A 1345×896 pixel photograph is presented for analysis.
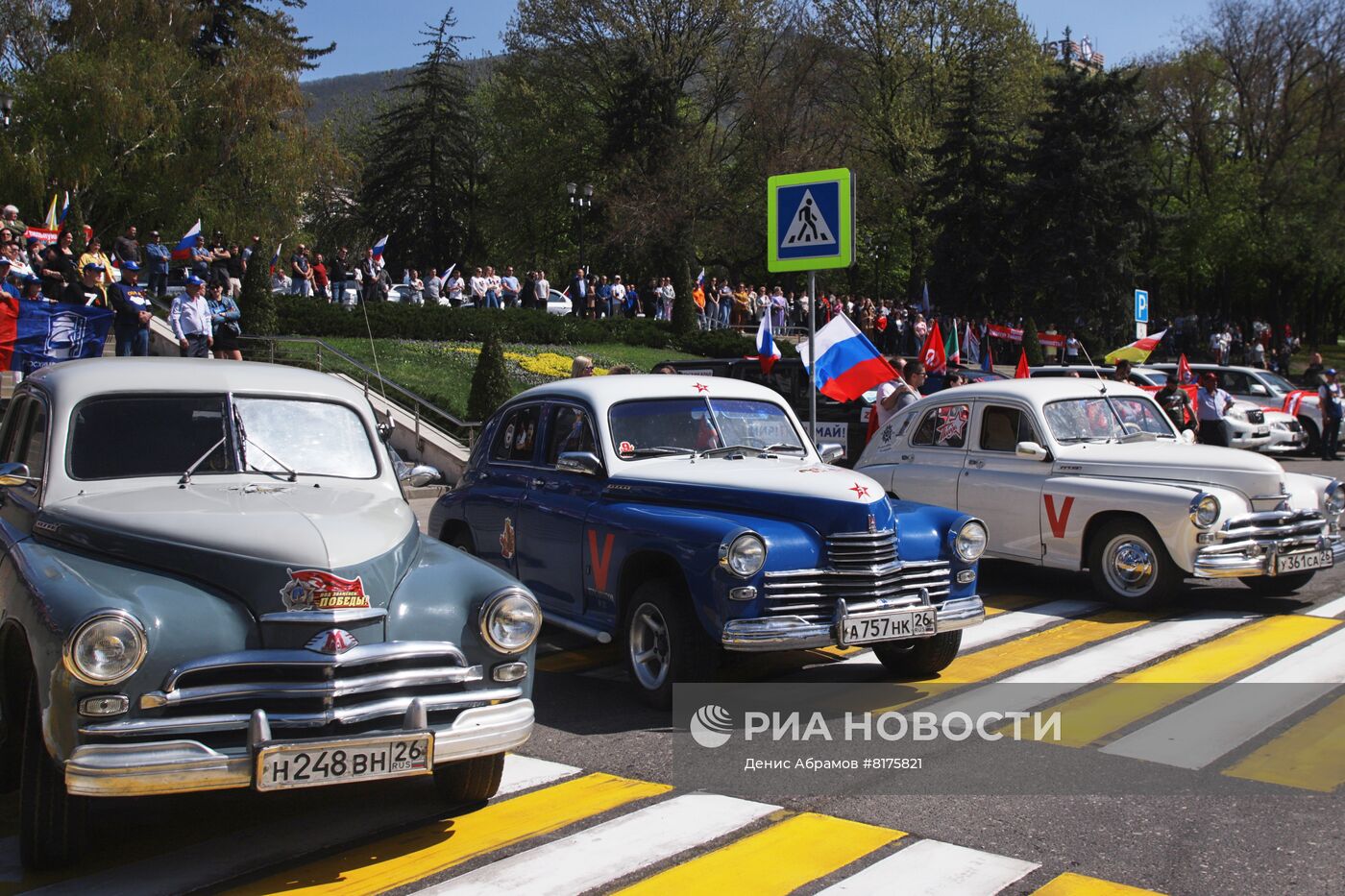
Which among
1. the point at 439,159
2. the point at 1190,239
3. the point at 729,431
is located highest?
the point at 439,159

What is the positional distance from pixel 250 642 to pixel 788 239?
8043 mm

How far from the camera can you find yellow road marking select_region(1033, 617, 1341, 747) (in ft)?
23.1

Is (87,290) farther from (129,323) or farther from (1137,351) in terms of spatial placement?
(1137,351)

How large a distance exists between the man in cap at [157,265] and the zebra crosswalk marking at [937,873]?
2544cm

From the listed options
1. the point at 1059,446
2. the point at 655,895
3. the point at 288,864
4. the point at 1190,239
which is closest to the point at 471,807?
the point at 288,864

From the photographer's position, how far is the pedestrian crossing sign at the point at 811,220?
1164 centimetres

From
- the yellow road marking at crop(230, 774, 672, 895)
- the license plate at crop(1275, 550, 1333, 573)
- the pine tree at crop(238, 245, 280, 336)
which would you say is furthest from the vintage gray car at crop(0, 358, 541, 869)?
the pine tree at crop(238, 245, 280, 336)

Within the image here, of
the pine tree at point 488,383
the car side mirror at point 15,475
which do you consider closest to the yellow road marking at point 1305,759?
the car side mirror at point 15,475

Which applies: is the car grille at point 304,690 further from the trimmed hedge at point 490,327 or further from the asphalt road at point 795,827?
the trimmed hedge at point 490,327

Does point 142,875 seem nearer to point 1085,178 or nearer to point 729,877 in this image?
point 729,877

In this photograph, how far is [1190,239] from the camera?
57344 millimetres

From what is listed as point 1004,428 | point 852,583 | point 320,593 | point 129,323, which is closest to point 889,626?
point 852,583

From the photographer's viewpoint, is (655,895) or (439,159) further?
(439,159)

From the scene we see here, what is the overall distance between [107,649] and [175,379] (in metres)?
2.12
